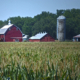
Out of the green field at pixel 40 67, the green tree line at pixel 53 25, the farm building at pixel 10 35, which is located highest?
the green tree line at pixel 53 25

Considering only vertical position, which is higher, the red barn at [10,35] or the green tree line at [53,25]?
the green tree line at [53,25]

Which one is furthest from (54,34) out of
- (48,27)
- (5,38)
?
(5,38)

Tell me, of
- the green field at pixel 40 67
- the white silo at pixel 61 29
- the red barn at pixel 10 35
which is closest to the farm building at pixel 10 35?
the red barn at pixel 10 35

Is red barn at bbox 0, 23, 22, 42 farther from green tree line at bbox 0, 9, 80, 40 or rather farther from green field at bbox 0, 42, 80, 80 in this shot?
green field at bbox 0, 42, 80, 80

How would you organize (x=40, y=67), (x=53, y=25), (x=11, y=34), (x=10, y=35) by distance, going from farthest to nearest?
(x=53, y=25), (x=11, y=34), (x=10, y=35), (x=40, y=67)

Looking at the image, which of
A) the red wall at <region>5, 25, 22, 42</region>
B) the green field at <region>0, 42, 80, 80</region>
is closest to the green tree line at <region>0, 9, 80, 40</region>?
the red wall at <region>5, 25, 22, 42</region>

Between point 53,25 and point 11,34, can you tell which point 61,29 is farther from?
point 53,25

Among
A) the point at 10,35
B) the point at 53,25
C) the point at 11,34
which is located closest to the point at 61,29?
the point at 11,34

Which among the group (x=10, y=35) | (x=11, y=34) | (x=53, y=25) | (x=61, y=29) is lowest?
(x=10, y=35)

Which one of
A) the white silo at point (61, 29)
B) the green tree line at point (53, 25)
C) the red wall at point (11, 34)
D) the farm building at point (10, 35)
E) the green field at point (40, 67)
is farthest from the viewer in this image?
the green tree line at point (53, 25)

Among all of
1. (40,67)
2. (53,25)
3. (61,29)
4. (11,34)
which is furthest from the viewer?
(53,25)

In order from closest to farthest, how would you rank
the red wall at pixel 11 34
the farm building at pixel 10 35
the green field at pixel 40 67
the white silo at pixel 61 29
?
the green field at pixel 40 67
the white silo at pixel 61 29
the farm building at pixel 10 35
the red wall at pixel 11 34

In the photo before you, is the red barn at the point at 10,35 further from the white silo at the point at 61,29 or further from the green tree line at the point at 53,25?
the green tree line at the point at 53,25

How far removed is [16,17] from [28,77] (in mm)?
A: 109402
